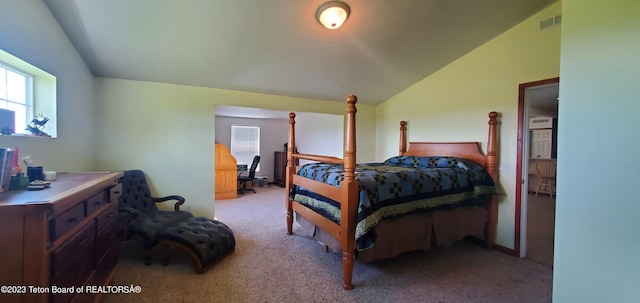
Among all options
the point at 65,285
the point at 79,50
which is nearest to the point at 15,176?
the point at 65,285

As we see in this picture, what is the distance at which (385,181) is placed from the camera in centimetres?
250

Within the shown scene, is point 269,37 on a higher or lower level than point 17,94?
higher

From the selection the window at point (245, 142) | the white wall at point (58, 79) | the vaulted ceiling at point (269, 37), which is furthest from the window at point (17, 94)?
the window at point (245, 142)

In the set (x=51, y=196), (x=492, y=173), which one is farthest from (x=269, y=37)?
(x=492, y=173)

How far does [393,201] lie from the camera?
2494 mm

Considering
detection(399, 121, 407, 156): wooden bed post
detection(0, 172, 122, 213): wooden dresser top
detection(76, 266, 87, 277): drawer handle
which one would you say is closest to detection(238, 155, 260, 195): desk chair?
detection(399, 121, 407, 156): wooden bed post

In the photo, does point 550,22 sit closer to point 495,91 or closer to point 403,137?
point 495,91

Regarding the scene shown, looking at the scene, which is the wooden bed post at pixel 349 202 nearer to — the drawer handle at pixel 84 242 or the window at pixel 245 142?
the drawer handle at pixel 84 242

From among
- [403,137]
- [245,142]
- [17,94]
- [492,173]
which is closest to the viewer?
[17,94]

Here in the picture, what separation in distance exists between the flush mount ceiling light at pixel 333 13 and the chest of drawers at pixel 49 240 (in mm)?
2282

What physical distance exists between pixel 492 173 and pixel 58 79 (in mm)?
4779

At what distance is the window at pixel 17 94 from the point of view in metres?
2.00

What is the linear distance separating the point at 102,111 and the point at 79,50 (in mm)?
814

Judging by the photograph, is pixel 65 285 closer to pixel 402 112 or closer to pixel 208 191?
pixel 208 191
